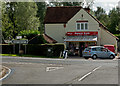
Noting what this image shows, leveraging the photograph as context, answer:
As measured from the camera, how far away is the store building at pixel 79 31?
43.9m

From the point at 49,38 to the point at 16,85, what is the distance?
33.0 m

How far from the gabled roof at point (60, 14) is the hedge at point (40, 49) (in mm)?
10116

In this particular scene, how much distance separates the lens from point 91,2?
64.8 metres

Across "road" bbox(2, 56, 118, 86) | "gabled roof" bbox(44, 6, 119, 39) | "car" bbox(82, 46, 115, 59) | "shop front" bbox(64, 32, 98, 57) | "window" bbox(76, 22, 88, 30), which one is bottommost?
"road" bbox(2, 56, 118, 86)

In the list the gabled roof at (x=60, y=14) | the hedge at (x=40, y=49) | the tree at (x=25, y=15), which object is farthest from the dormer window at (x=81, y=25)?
the tree at (x=25, y=15)

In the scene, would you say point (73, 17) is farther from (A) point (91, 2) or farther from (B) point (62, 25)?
(A) point (91, 2)

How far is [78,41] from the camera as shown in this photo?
42406mm

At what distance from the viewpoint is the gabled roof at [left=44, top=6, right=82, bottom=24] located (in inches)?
1851

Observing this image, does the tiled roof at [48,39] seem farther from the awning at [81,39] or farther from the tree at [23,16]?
the tree at [23,16]

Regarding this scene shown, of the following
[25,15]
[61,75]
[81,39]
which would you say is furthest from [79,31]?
[61,75]

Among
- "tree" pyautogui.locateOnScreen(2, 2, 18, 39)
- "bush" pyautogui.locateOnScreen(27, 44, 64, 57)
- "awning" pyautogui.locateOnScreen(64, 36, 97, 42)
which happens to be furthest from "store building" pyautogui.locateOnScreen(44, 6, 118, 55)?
"tree" pyautogui.locateOnScreen(2, 2, 18, 39)

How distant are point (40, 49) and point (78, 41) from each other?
7.62 m

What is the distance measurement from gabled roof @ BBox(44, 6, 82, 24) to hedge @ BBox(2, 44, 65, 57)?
33.2 feet

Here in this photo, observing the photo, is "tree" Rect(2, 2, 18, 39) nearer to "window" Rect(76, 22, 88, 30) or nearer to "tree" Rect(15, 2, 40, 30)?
"tree" Rect(15, 2, 40, 30)
